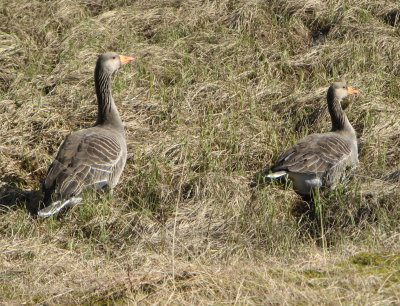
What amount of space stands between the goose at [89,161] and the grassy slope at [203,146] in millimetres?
199

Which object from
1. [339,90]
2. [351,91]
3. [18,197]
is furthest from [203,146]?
[18,197]

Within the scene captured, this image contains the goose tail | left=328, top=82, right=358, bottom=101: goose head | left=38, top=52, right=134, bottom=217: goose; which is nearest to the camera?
the goose tail

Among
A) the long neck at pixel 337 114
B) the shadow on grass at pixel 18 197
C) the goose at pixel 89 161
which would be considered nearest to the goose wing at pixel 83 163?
the goose at pixel 89 161

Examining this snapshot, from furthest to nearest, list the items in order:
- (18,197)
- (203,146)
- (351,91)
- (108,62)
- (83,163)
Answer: (351,91) < (108,62) < (203,146) < (18,197) < (83,163)

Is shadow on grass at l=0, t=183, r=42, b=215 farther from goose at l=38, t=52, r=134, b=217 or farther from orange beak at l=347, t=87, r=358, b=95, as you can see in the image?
orange beak at l=347, t=87, r=358, b=95

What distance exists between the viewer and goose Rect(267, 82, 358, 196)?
7621 millimetres

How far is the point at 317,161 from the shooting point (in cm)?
779

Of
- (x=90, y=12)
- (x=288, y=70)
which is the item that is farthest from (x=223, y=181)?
(x=90, y=12)

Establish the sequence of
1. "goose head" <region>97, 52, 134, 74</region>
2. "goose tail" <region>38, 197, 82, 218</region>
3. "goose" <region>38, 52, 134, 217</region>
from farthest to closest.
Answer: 1. "goose head" <region>97, 52, 134, 74</region>
2. "goose" <region>38, 52, 134, 217</region>
3. "goose tail" <region>38, 197, 82, 218</region>

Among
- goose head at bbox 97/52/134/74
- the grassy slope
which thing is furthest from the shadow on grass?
goose head at bbox 97/52/134/74

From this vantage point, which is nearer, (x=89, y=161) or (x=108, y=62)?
(x=89, y=161)

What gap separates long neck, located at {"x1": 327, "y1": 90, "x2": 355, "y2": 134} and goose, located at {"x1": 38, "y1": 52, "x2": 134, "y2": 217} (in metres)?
2.54

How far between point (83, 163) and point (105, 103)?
3.81 feet

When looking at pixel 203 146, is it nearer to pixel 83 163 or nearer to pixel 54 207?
pixel 83 163
